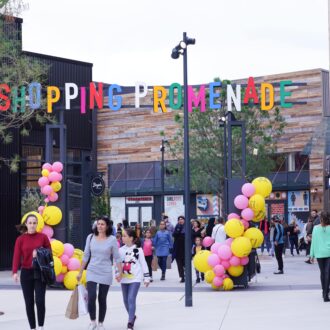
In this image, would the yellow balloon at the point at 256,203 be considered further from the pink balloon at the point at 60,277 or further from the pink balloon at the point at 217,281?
the pink balloon at the point at 60,277

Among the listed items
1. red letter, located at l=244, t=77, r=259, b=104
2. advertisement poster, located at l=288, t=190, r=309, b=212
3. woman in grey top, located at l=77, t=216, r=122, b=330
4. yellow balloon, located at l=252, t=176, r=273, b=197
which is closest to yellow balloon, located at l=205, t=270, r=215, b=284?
yellow balloon, located at l=252, t=176, r=273, b=197

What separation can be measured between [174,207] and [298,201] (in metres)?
9.26

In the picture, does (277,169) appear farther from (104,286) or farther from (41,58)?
(104,286)

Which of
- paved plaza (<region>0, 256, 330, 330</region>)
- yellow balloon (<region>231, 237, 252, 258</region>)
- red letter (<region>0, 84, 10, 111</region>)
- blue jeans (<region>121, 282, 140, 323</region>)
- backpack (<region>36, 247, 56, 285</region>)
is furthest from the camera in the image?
red letter (<region>0, 84, 10, 111</region>)

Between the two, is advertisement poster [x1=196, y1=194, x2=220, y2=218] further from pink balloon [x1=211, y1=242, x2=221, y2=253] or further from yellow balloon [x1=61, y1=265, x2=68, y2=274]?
yellow balloon [x1=61, y1=265, x2=68, y2=274]

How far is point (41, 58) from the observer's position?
35.8 meters

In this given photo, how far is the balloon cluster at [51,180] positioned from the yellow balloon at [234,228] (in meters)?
4.62

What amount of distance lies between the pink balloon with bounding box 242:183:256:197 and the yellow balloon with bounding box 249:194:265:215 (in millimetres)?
100

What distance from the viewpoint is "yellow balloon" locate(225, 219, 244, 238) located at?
21359mm

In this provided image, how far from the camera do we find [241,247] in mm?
21234

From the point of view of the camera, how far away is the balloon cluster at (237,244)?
21.4 m

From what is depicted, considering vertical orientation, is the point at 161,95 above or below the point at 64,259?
above

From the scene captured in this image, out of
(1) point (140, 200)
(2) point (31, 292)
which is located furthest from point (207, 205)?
(2) point (31, 292)

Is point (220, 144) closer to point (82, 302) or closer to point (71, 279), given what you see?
point (71, 279)
